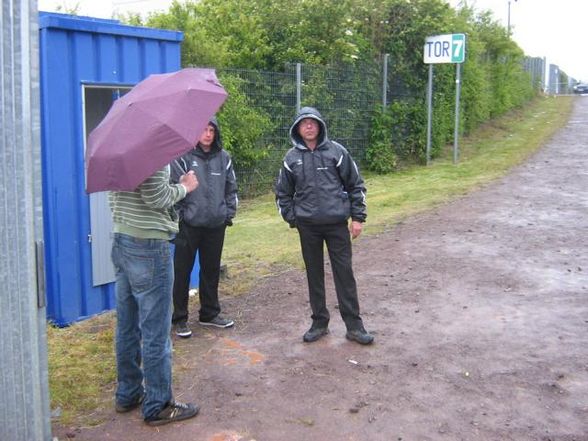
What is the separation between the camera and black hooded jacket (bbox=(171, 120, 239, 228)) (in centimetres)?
561

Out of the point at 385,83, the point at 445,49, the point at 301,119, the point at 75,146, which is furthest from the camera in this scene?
the point at 385,83

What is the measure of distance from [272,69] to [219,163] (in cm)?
844

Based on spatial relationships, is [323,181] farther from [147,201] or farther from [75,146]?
[75,146]

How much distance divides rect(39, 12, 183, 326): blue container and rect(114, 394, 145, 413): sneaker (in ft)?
6.14

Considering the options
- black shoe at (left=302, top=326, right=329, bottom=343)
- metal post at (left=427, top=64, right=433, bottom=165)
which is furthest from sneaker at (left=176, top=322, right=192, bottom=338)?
metal post at (left=427, top=64, right=433, bottom=165)

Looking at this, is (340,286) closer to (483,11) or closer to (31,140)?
(31,140)

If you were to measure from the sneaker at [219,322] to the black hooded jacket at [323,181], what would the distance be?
1.17 metres

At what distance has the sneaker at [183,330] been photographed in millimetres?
5758

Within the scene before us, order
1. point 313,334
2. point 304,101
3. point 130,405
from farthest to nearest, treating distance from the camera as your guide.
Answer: point 304,101 → point 313,334 → point 130,405

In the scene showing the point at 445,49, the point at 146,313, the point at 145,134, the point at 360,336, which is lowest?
the point at 360,336

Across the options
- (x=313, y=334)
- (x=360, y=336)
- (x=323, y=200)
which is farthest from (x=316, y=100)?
(x=360, y=336)

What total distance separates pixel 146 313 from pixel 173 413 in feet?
2.18

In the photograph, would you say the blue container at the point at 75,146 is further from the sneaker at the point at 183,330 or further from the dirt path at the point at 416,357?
the dirt path at the point at 416,357

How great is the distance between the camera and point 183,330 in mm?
5801
